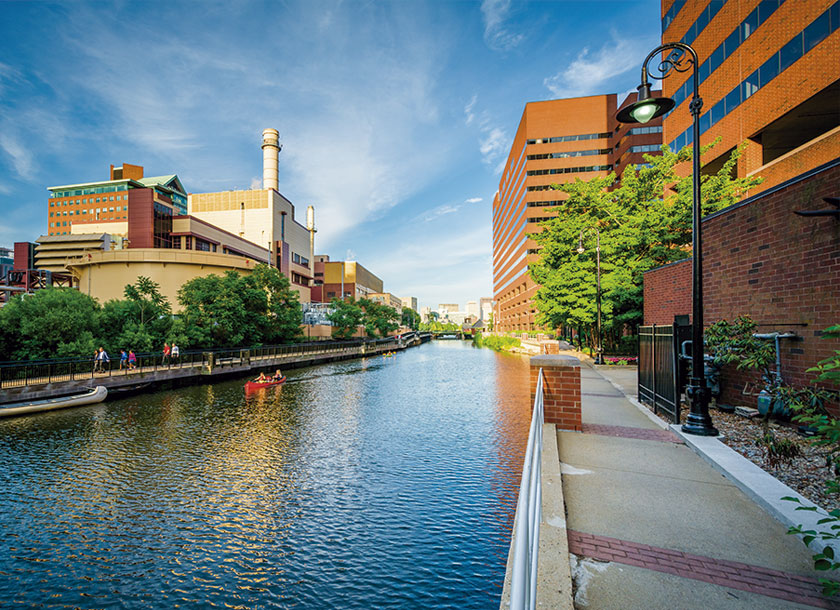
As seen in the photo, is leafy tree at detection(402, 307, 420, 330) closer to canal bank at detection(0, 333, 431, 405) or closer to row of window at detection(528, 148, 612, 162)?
row of window at detection(528, 148, 612, 162)

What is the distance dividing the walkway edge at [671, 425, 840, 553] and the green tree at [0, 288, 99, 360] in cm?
3260

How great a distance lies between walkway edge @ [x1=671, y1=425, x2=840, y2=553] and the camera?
4.37m

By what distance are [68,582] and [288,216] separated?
87.4m

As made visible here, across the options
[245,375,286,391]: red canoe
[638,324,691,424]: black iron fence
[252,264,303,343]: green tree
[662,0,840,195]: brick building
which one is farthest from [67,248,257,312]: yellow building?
[662,0,840,195]: brick building

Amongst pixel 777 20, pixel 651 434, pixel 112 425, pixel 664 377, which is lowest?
pixel 112 425

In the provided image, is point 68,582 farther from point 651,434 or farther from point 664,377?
point 664,377

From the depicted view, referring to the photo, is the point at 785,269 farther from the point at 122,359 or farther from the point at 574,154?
the point at 574,154

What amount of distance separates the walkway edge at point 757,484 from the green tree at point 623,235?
21.8 m

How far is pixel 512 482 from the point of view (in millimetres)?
10125

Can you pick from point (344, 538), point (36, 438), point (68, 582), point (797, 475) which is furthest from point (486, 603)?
point (36, 438)

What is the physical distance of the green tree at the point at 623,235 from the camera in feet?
84.0

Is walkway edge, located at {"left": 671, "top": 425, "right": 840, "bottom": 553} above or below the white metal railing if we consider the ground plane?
below

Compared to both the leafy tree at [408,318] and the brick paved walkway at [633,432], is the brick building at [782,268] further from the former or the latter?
the leafy tree at [408,318]

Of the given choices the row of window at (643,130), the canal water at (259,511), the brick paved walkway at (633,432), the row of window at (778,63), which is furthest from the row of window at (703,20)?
the row of window at (643,130)
